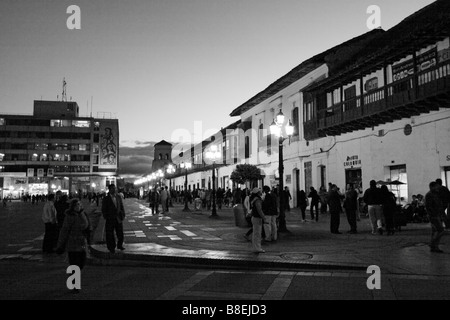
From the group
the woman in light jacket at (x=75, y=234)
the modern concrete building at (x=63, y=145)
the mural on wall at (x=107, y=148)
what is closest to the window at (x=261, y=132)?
the woman in light jacket at (x=75, y=234)

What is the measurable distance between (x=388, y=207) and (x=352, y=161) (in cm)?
922

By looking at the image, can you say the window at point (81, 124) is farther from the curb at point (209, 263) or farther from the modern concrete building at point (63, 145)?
the curb at point (209, 263)

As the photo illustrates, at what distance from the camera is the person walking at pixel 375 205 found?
513 inches

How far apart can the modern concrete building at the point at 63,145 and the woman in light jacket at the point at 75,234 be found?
284ft

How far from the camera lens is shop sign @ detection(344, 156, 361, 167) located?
2189 centimetres

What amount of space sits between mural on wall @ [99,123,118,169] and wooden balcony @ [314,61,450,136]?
260ft

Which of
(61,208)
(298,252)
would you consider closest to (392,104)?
(298,252)

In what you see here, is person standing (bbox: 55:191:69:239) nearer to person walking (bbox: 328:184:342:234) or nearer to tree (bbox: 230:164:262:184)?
person walking (bbox: 328:184:342:234)

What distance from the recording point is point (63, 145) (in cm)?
9519

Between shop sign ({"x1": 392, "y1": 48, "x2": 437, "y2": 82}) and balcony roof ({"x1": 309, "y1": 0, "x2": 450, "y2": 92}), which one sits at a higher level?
balcony roof ({"x1": 309, "y1": 0, "x2": 450, "y2": 92})

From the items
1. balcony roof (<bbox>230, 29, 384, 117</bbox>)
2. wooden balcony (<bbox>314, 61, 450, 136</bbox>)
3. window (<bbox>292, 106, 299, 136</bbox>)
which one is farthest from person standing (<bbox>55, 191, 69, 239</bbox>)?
A: window (<bbox>292, 106, 299, 136</bbox>)
